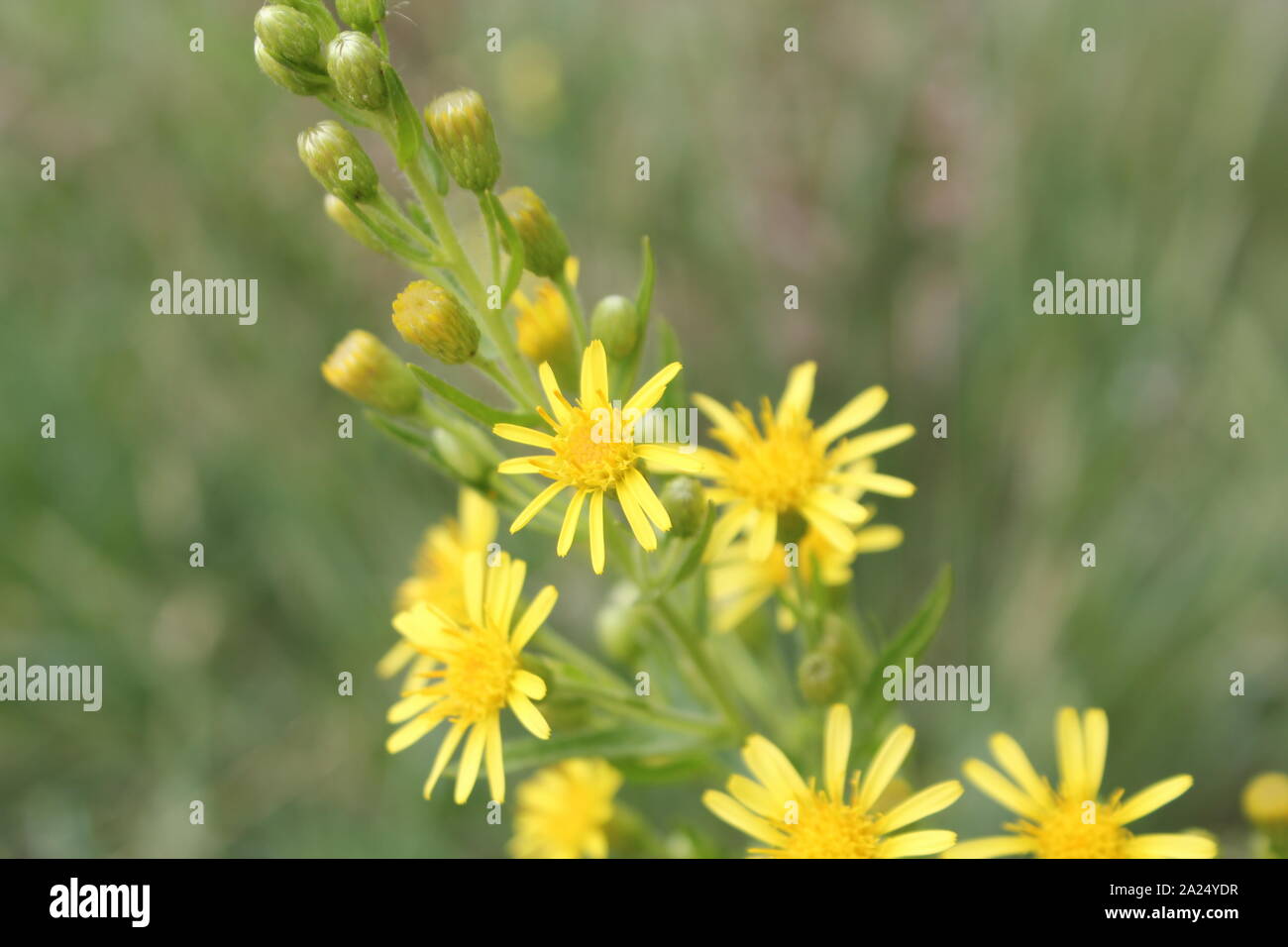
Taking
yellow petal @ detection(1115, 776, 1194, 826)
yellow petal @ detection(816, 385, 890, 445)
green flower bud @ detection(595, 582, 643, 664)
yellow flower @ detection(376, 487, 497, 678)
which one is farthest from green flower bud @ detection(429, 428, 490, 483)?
yellow petal @ detection(1115, 776, 1194, 826)

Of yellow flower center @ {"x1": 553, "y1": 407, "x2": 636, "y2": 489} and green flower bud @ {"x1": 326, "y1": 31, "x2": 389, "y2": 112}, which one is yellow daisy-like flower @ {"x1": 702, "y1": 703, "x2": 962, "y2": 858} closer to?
yellow flower center @ {"x1": 553, "y1": 407, "x2": 636, "y2": 489}

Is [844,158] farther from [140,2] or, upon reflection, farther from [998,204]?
[140,2]

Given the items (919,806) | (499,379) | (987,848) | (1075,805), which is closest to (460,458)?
(499,379)

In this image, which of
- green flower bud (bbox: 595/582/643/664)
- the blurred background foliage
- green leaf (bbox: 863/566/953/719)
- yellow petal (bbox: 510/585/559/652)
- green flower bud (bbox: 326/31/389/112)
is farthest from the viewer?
the blurred background foliage

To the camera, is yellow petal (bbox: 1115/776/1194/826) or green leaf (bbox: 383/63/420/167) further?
yellow petal (bbox: 1115/776/1194/826)

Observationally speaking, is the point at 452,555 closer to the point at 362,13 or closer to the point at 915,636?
the point at 915,636

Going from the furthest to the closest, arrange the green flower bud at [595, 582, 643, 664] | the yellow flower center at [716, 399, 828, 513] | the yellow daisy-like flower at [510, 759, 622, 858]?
the yellow daisy-like flower at [510, 759, 622, 858] < the green flower bud at [595, 582, 643, 664] < the yellow flower center at [716, 399, 828, 513]

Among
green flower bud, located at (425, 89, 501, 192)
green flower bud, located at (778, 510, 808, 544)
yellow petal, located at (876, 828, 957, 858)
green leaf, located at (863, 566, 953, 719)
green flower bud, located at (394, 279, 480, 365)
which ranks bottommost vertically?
yellow petal, located at (876, 828, 957, 858)
